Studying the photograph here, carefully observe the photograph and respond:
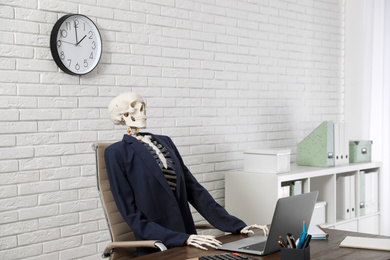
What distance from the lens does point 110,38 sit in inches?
137

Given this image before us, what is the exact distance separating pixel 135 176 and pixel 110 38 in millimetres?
1132

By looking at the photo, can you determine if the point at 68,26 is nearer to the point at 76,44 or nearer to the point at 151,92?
the point at 76,44

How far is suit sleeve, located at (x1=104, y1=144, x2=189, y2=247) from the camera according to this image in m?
2.55

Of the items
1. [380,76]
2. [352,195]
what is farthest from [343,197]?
[380,76]

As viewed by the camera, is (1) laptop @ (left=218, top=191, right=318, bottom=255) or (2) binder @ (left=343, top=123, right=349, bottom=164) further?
(2) binder @ (left=343, top=123, right=349, bottom=164)

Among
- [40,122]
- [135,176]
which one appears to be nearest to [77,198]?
[40,122]

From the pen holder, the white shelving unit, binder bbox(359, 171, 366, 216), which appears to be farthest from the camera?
binder bbox(359, 171, 366, 216)

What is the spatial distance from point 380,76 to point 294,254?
3.95 m

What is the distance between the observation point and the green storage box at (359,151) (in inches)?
189

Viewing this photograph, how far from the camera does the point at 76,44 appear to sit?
328 cm

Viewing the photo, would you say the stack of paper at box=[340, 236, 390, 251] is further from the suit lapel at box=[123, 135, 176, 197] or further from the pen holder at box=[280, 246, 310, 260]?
the suit lapel at box=[123, 135, 176, 197]

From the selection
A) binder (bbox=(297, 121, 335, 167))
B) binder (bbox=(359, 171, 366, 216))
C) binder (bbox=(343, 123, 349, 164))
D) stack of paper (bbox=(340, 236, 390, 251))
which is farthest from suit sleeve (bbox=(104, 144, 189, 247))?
binder (bbox=(359, 171, 366, 216))

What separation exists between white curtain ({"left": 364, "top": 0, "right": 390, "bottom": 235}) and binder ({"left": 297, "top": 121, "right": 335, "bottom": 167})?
1116 millimetres

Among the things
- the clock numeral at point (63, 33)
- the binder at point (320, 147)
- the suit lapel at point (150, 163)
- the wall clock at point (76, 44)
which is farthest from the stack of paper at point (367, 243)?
the binder at point (320, 147)
